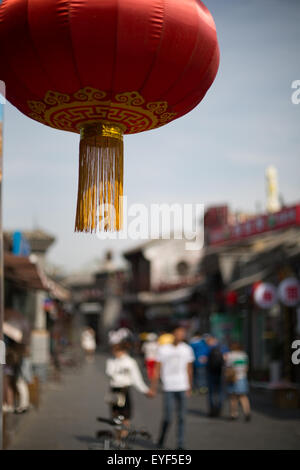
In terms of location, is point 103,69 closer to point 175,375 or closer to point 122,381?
point 175,375

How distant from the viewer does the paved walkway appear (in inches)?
410

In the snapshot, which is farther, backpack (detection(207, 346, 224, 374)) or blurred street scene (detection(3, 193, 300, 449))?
backpack (detection(207, 346, 224, 374))

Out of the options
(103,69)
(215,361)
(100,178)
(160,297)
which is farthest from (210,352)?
(160,297)

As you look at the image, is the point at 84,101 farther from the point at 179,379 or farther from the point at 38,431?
the point at 38,431

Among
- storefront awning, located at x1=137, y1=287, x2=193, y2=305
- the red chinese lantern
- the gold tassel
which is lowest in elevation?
storefront awning, located at x1=137, y1=287, x2=193, y2=305

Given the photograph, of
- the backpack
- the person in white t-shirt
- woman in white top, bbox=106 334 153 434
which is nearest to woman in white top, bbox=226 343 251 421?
the backpack

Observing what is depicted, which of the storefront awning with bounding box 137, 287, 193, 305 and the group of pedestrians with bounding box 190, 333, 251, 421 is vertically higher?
the storefront awning with bounding box 137, 287, 193, 305

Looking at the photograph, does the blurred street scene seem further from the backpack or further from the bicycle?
the bicycle

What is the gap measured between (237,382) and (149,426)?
2.06 meters

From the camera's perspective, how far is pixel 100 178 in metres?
5.00

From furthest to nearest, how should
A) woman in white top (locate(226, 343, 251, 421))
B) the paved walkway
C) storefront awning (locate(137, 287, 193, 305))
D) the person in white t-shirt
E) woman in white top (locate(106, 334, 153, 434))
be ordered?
storefront awning (locate(137, 287, 193, 305)) → woman in white top (locate(226, 343, 251, 421)) → the paved walkway → woman in white top (locate(106, 334, 153, 434)) → the person in white t-shirt

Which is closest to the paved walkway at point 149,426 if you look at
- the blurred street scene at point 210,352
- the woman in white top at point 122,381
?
the blurred street scene at point 210,352

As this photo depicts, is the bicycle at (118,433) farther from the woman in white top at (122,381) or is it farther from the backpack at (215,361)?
the backpack at (215,361)

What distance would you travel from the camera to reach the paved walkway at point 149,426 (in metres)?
10.4
